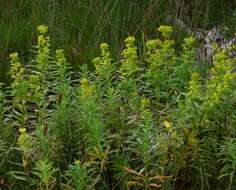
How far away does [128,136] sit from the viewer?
285 cm

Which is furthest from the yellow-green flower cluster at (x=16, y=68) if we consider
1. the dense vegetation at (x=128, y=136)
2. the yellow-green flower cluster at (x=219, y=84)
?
the yellow-green flower cluster at (x=219, y=84)

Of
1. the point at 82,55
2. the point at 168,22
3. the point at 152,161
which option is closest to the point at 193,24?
the point at 168,22

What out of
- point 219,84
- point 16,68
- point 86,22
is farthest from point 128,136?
point 86,22

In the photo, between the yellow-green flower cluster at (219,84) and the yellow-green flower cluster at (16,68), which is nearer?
the yellow-green flower cluster at (219,84)

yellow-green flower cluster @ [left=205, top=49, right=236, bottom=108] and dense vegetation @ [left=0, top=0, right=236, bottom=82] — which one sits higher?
dense vegetation @ [left=0, top=0, right=236, bottom=82]

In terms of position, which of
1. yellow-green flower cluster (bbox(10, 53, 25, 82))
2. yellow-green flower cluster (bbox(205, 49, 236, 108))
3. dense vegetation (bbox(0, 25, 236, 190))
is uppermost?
yellow-green flower cluster (bbox(10, 53, 25, 82))

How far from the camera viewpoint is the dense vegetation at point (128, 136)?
266 centimetres

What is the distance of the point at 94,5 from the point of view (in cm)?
489

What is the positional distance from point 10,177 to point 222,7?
3178mm

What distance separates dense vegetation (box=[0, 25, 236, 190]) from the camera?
8.71 ft

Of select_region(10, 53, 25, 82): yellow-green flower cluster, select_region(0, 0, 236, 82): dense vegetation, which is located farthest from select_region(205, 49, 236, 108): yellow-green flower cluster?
select_region(0, 0, 236, 82): dense vegetation

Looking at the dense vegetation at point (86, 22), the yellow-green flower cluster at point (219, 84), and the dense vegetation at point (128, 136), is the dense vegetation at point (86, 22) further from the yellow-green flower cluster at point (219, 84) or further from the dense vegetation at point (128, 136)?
the yellow-green flower cluster at point (219, 84)

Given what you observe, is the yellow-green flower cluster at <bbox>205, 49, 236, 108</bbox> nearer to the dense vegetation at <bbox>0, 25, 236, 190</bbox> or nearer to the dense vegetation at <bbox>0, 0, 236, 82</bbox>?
the dense vegetation at <bbox>0, 25, 236, 190</bbox>

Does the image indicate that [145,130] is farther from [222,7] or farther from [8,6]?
[222,7]
